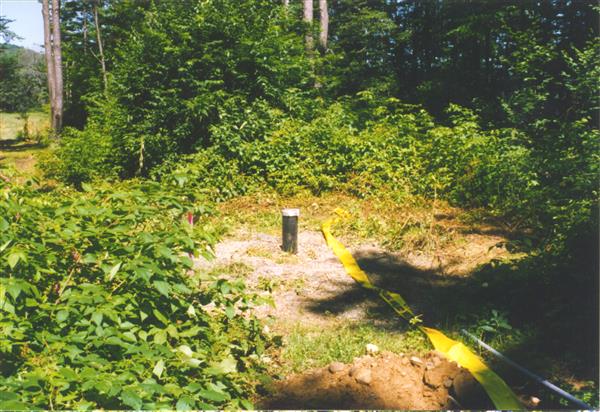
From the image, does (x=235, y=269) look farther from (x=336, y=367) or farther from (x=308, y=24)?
(x=308, y=24)

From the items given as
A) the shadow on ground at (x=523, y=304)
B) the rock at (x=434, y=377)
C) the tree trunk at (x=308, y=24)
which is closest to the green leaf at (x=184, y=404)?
the rock at (x=434, y=377)

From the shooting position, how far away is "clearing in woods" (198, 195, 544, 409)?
3.31 m

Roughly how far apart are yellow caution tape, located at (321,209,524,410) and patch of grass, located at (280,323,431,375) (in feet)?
0.44

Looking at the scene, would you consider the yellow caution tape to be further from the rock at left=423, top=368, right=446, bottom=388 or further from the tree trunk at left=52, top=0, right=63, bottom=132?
the tree trunk at left=52, top=0, right=63, bottom=132

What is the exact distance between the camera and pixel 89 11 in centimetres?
2869

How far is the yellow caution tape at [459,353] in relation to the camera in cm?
313

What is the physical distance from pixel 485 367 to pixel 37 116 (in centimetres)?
4179

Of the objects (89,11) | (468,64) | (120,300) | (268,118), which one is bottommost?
(120,300)

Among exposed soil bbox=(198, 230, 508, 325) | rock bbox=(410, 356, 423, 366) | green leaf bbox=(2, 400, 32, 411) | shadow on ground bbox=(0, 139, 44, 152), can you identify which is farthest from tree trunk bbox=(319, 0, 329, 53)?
green leaf bbox=(2, 400, 32, 411)

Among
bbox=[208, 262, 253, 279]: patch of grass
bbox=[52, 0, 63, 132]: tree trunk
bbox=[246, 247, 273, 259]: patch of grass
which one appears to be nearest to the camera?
bbox=[208, 262, 253, 279]: patch of grass

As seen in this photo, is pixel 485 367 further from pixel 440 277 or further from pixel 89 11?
pixel 89 11

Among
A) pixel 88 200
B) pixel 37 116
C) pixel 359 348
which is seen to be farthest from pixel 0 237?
pixel 37 116

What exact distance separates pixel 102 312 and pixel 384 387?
207 cm

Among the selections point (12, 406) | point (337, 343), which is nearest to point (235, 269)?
point (337, 343)
